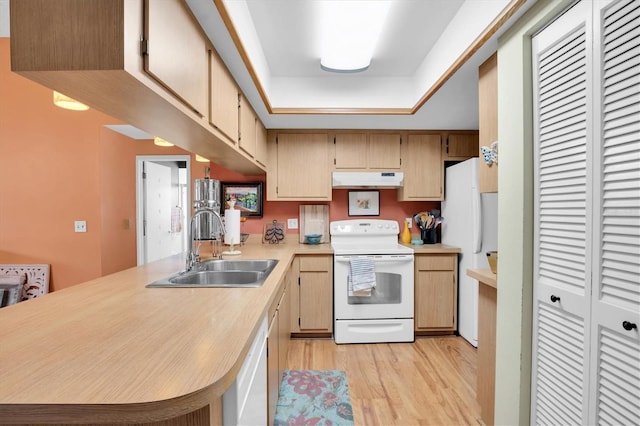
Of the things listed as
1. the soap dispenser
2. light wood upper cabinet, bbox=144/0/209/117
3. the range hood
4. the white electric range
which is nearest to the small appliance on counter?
light wood upper cabinet, bbox=144/0/209/117

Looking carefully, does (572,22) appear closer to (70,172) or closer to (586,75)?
(586,75)

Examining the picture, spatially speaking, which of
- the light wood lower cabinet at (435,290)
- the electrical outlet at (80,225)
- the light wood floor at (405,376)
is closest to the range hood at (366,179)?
the light wood lower cabinet at (435,290)

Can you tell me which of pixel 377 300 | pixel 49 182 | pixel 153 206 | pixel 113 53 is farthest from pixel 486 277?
pixel 153 206

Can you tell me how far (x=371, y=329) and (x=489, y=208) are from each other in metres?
1.53

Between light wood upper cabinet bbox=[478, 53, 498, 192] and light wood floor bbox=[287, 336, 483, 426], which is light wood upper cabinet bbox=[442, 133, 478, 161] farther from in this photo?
light wood floor bbox=[287, 336, 483, 426]

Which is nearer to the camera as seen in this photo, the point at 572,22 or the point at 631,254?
the point at 631,254

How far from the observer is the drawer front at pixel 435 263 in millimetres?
2891

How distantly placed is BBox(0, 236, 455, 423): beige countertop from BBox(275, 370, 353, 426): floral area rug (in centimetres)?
104

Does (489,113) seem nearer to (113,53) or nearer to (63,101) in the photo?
(113,53)

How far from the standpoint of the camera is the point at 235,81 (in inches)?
75.4

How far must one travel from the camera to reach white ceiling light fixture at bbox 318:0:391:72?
62.4 inches

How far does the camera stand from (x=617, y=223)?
94 cm

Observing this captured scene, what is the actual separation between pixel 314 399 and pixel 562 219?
176 cm

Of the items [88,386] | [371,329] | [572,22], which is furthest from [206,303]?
[371,329]
